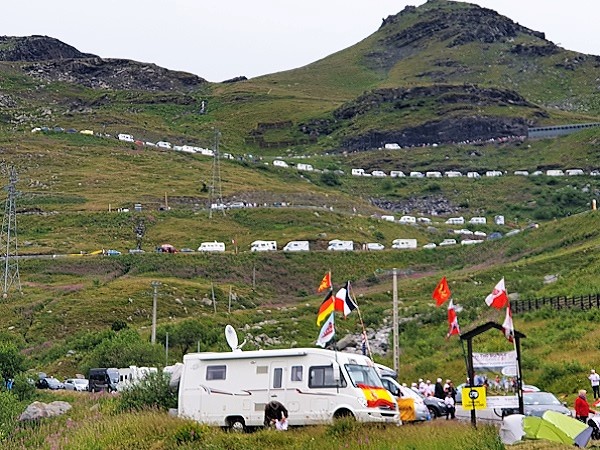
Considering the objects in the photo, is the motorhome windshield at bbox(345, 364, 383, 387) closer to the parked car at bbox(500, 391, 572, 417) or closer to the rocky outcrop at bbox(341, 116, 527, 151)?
the parked car at bbox(500, 391, 572, 417)

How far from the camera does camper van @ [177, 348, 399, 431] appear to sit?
2389 centimetres

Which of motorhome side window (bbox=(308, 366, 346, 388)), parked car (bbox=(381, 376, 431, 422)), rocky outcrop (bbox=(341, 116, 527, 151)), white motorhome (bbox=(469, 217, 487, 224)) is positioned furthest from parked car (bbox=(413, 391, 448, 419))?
rocky outcrop (bbox=(341, 116, 527, 151))

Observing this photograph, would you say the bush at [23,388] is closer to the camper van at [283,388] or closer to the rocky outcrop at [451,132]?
the camper van at [283,388]

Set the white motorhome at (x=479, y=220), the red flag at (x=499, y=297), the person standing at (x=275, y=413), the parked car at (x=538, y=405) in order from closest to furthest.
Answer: the person standing at (x=275, y=413) < the parked car at (x=538, y=405) < the red flag at (x=499, y=297) < the white motorhome at (x=479, y=220)

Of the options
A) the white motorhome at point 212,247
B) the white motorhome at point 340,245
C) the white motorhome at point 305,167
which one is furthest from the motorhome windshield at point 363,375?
the white motorhome at point 305,167

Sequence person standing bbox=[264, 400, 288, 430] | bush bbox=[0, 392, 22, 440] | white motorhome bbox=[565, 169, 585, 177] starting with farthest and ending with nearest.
Result: white motorhome bbox=[565, 169, 585, 177] < bush bbox=[0, 392, 22, 440] < person standing bbox=[264, 400, 288, 430]

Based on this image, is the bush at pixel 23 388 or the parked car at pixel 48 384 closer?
the bush at pixel 23 388

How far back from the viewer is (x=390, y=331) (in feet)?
207

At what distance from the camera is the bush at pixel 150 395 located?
2712 cm

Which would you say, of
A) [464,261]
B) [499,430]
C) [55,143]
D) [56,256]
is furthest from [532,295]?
[55,143]

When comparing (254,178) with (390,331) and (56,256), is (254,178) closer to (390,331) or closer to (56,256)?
(56,256)

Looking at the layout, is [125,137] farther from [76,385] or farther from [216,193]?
[76,385]

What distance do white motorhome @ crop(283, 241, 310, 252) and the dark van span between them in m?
50.2

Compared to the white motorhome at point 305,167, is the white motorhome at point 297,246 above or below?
below
